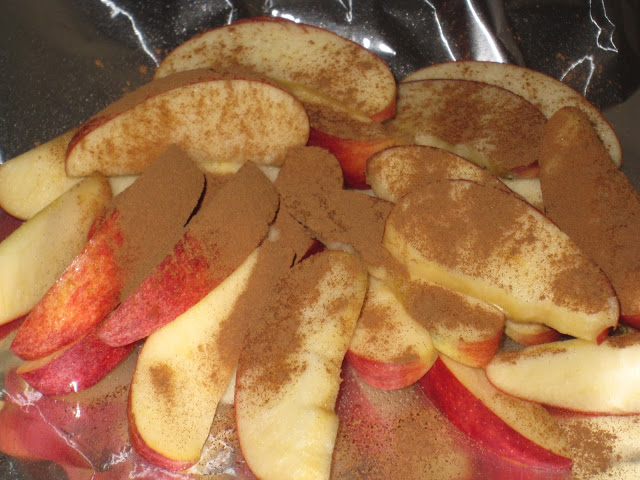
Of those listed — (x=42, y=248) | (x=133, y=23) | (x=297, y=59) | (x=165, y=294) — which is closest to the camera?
(x=165, y=294)

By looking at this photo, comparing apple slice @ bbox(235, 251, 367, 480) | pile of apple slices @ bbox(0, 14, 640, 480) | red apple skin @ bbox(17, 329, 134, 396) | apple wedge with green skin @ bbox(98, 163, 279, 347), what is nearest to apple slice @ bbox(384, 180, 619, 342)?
pile of apple slices @ bbox(0, 14, 640, 480)

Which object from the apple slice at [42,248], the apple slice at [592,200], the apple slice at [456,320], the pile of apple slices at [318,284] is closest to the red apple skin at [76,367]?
the pile of apple slices at [318,284]

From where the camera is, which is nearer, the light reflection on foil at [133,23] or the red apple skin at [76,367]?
the red apple skin at [76,367]

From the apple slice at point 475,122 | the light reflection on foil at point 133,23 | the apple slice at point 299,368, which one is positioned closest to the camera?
the apple slice at point 299,368

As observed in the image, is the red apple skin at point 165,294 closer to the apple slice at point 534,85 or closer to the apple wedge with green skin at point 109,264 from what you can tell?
the apple wedge with green skin at point 109,264

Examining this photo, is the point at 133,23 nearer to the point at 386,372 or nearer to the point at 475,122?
the point at 475,122

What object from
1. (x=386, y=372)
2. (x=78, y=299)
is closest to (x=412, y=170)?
(x=386, y=372)

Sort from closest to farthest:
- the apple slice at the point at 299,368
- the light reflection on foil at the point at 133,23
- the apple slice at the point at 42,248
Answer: the apple slice at the point at 299,368 → the apple slice at the point at 42,248 → the light reflection on foil at the point at 133,23

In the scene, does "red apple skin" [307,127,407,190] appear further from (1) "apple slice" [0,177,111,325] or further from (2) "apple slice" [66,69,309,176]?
(1) "apple slice" [0,177,111,325]
